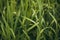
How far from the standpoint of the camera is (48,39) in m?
1.91

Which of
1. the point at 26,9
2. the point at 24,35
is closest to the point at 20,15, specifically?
the point at 26,9

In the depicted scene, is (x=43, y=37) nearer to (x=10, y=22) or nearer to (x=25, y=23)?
(x=25, y=23)

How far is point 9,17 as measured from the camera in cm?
179

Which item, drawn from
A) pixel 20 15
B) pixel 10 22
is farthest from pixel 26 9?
pixel 10 22

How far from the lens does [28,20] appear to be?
183 centimetres

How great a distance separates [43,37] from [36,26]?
5.0 inches

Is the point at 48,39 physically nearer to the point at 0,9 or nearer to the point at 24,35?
the point at 24,35

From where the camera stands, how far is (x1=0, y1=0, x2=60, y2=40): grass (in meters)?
1.77

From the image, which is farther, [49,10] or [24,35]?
[49,10]

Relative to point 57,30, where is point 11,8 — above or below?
above

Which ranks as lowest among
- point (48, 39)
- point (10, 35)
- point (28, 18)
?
point (48, 39)

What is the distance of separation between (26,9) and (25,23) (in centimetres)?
13

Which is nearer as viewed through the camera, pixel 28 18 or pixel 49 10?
pixel 28 18

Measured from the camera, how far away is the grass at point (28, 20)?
1771mm
